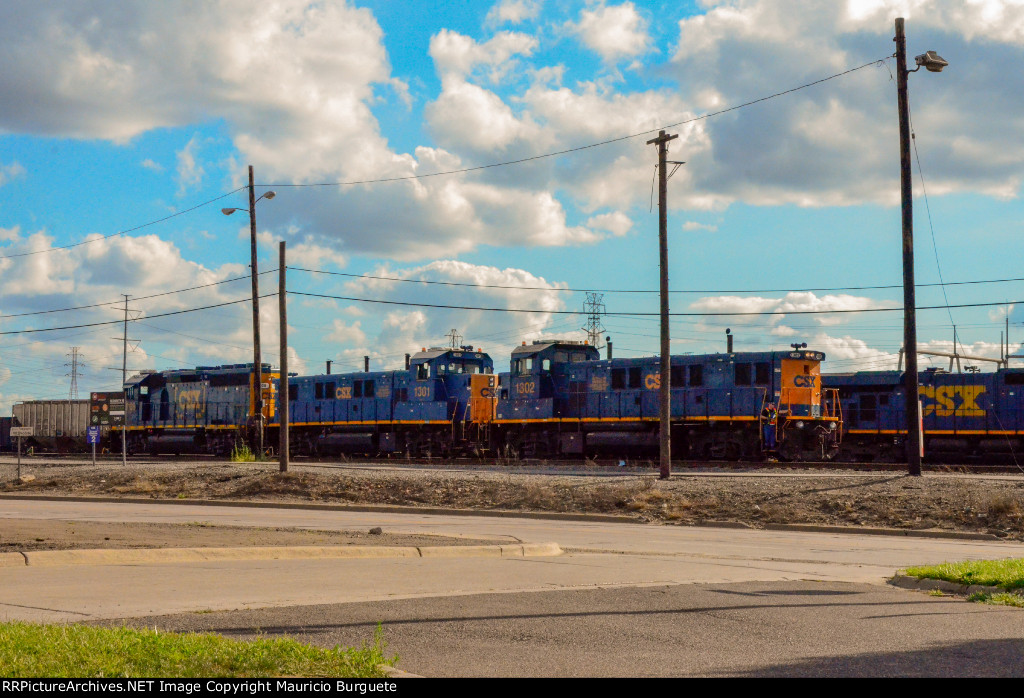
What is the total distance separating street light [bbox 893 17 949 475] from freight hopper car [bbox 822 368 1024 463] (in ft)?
48.0

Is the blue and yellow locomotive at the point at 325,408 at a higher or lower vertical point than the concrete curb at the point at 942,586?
higher

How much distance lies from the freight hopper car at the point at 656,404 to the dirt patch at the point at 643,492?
7281 mm

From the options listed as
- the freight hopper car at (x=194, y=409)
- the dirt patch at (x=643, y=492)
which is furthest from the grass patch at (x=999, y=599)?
the freight hopper car at (x=194, y=409)

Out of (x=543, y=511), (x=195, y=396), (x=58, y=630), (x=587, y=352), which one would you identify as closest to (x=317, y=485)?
(x=543, y=511)

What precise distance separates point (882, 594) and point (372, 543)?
7.15 metres

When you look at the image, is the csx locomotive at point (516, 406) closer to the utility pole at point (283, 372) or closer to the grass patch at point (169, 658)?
the utility pole at point (283, 372)

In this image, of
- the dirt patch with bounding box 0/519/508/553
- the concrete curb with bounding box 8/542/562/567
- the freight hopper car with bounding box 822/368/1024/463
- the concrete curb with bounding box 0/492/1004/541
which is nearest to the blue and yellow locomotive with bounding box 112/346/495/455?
the concrete curb with bounding box 0/492/1004/541

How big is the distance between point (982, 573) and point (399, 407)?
36.0 metres

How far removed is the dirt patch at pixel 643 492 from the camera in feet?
65.2

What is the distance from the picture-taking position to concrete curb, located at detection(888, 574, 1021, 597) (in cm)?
1071

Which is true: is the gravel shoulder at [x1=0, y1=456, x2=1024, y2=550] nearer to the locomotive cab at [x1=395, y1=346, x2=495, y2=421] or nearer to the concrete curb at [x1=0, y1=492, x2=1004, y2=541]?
the concrete curb at [x1=0, y1=492, x2=1004, y2=541]

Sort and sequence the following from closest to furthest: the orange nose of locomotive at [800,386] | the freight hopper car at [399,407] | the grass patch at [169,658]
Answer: the grass patch at [169,658] → the orange nose of locomotive at [800,386] → the freight hopper car at [399,407]

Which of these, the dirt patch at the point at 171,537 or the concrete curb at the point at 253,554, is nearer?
the concrete curb at the point at 253,554
